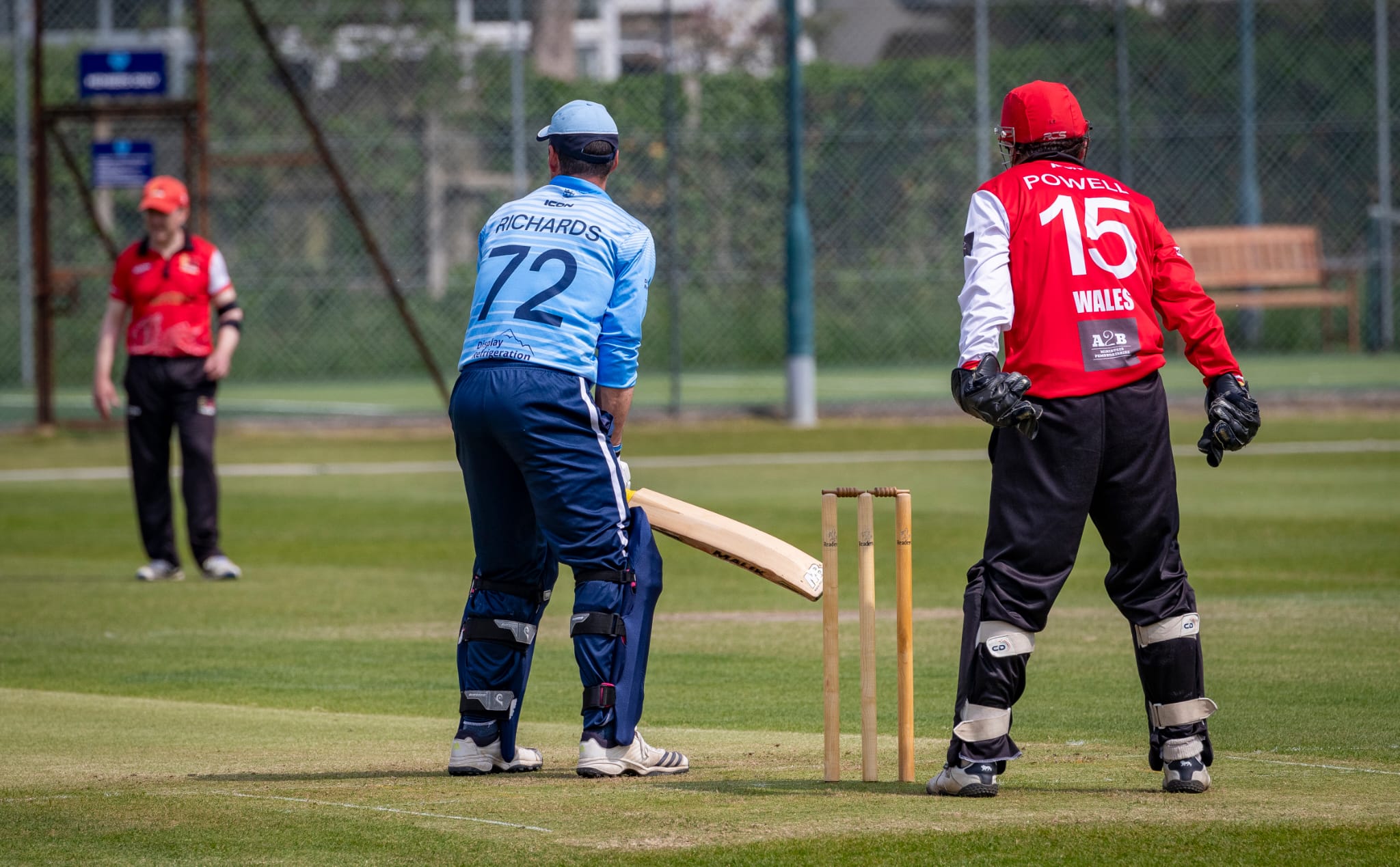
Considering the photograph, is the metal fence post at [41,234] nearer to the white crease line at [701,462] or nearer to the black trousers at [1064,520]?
the white crease line at [701,462]

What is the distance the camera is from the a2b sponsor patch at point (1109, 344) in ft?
19.0

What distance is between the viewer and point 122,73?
2205 cm

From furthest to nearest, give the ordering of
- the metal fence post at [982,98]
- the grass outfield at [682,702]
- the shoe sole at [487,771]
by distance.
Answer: the metal fence post at [982,98], the shoe sole at [487,771], the grass outfield at [682,702]

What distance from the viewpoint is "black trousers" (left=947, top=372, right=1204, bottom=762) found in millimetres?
5746

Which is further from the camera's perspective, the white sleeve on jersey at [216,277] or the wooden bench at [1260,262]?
the wooden bench at [1260,262]

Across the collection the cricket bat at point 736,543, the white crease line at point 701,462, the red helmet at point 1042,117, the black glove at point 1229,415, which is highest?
the red helmet at point 1042,117

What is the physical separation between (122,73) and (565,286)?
17.3m

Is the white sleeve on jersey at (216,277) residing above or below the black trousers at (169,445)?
above

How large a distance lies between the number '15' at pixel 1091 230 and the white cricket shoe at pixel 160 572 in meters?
7.71

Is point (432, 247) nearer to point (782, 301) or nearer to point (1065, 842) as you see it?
point (782, 301)

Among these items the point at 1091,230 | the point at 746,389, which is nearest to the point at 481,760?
the point at 1091,230

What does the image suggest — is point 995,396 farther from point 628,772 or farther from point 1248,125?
point 1248,125

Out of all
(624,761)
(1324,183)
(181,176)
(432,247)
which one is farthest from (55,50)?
(624,761)

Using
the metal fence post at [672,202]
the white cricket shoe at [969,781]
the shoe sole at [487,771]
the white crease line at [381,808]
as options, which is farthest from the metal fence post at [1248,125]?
the white crease line at [381,808]
